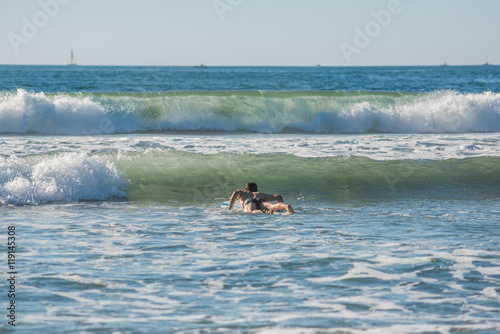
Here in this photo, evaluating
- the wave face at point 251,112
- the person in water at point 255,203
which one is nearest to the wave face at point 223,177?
the person in water at point 255,203

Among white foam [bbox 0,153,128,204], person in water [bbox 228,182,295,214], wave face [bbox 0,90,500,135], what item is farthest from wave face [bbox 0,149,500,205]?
wave face [bbox 0,90,500,135]

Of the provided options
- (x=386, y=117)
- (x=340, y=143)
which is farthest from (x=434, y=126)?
(x=340, y=143)

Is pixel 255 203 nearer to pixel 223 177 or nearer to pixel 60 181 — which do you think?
pixel 223 177

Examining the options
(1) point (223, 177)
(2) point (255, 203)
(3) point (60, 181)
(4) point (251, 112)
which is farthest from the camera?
(4) point (251, 112)

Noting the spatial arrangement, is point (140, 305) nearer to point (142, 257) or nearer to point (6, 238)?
point (142, 257)

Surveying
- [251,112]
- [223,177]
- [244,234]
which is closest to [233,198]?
[244,234]

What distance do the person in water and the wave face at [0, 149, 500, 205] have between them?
1258mm

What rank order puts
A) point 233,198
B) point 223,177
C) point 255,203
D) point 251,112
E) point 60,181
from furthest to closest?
point 251,112
point 223,177
point 60,181
point 233,198
point 255,203

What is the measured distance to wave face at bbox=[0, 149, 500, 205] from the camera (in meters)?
12.8

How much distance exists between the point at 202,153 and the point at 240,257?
10072mm

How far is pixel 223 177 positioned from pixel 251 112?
11125 mm

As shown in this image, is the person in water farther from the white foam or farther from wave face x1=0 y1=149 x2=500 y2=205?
the white foam

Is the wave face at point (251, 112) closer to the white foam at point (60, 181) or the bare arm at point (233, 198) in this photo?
Result: the white foam at point (60, 181)

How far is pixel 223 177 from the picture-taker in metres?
15.1
